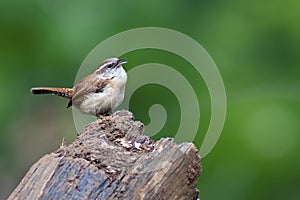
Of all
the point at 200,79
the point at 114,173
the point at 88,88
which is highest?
the point at 200,79

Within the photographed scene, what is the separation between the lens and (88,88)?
5035 millimetres

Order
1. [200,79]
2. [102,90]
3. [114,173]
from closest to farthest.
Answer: [114,173], [102,90], [200,79]

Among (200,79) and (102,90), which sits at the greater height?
(200,79)

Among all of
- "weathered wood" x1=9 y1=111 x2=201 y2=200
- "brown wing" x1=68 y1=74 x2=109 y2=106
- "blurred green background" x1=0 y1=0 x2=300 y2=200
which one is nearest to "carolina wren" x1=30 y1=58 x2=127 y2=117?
"brown wing" x1=68 y1=74 x2=109 y2=106

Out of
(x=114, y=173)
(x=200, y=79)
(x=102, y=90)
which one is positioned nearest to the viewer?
(x=114, y=173)

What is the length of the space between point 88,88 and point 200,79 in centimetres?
126

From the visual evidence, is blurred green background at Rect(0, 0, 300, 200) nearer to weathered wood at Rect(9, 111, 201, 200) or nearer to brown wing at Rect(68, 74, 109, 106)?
brown wing at Rect(68, 74, 109, 106)

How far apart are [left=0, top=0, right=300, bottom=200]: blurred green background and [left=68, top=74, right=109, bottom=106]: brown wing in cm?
46

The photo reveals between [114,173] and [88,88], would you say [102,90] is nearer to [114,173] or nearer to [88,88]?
[88,88]

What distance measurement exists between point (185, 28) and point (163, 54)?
416 mm

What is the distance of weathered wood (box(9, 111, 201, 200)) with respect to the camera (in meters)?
3.16

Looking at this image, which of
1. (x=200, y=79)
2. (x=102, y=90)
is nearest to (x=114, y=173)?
(x=102, y=90)

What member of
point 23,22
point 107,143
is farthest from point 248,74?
point 107,143

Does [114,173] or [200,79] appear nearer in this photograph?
[114,173]
